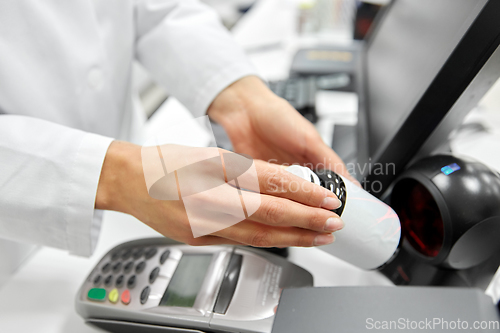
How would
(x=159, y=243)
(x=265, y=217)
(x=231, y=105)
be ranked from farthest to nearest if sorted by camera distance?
1. (x=231, y=105)
2. (x=159, y=243)
3. (x=265, y=217)

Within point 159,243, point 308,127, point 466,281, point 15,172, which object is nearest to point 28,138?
point 15,172

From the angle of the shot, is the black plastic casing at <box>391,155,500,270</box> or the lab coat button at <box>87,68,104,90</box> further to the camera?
the lab coat button at <box>87,68,104,90</box>

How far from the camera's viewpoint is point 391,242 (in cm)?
30

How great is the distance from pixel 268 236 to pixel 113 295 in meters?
0.17

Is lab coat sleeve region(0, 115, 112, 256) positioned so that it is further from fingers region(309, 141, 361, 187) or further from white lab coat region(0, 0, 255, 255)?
fingers region(309, 141, 361, 187)

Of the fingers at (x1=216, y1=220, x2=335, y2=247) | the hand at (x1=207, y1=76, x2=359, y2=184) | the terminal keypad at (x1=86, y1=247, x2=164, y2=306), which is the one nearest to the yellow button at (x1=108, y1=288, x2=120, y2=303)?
the terminal keypad at (x1=86, y1=247, x2=164, y2=306)

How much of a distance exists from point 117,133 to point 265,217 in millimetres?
397

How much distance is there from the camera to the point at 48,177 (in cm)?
33

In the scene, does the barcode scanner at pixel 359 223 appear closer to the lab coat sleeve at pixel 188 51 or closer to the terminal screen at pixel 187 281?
the terminal screen at pixel 187 281

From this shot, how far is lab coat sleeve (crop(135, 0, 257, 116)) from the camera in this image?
0.50 meters

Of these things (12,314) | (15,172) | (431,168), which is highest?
(431,168)

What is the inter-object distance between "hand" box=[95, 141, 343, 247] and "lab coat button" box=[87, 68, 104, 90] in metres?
0.20

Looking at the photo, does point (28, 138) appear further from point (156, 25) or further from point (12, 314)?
point (156, 25)

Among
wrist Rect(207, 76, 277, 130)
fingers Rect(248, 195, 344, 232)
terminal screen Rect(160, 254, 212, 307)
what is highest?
fingers Rect(248, 195, 344, 232)
